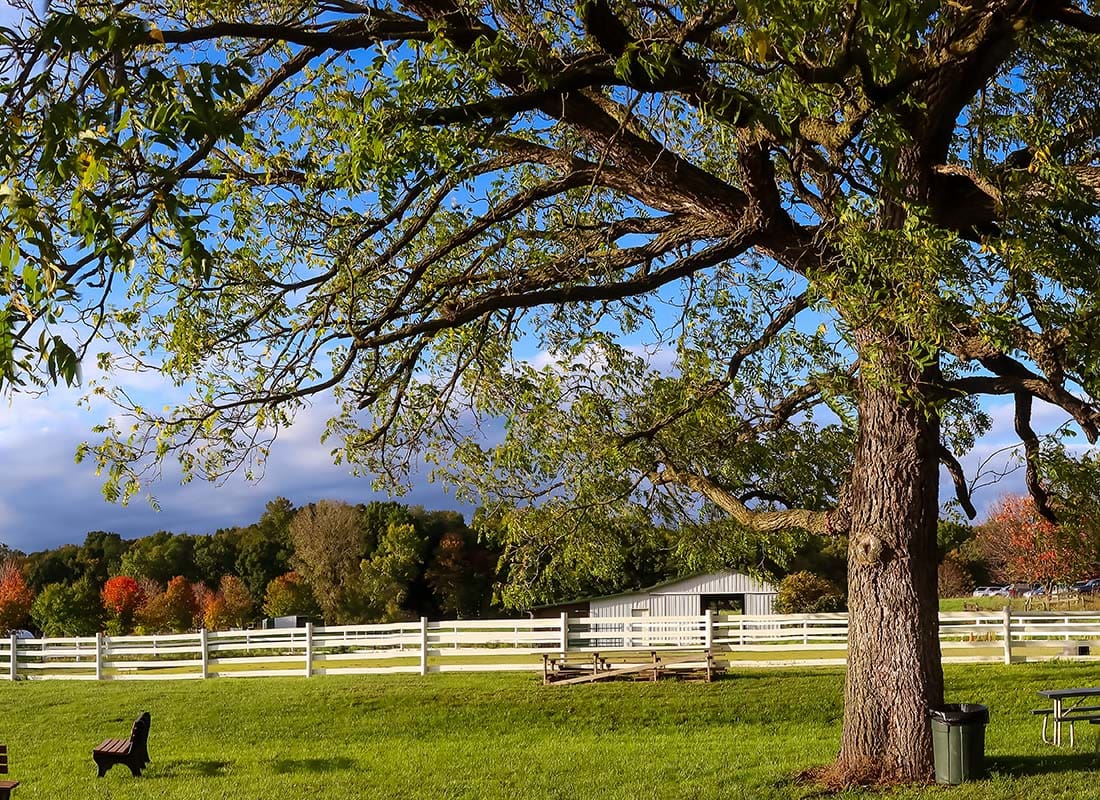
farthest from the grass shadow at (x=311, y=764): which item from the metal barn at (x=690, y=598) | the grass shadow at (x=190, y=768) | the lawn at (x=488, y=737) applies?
the metal barn at (x=690, y=598)

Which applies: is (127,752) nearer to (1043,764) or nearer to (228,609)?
(1043,764)

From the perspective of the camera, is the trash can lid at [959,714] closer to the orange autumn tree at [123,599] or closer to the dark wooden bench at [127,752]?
the dark wooden bench at [127,752]

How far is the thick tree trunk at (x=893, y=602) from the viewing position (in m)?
10.6

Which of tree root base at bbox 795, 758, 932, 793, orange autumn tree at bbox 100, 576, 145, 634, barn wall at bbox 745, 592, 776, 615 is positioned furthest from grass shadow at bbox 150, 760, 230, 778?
orange autumn tree at bbox 100, 576, 145, 634

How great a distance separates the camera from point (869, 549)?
10.8 m

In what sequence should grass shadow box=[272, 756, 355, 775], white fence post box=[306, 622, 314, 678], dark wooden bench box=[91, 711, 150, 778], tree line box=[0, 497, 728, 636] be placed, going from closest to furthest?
dark wooden bench box=[91, 711, 150, 778], grass shadow box=[272, 756, 355, 775], white fence post box=[306, 622, 314, 678], tree line box=[0, 497, 728, 636]

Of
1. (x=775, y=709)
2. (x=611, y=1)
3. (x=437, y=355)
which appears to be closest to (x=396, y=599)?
(x=775, y=709)

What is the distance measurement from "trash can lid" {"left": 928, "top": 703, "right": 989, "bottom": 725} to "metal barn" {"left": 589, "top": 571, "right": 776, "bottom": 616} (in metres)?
31.5

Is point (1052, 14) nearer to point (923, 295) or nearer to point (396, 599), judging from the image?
point (923, 295)

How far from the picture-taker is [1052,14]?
29.9 ft

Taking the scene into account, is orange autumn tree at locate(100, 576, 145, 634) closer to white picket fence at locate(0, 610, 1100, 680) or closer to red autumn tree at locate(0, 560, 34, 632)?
red autumn tree at locate(0, 560, 34, 632)

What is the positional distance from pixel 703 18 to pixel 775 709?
1312cm

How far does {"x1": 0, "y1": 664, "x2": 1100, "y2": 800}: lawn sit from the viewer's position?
1214 centimetres

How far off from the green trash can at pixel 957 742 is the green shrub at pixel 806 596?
3017cm
